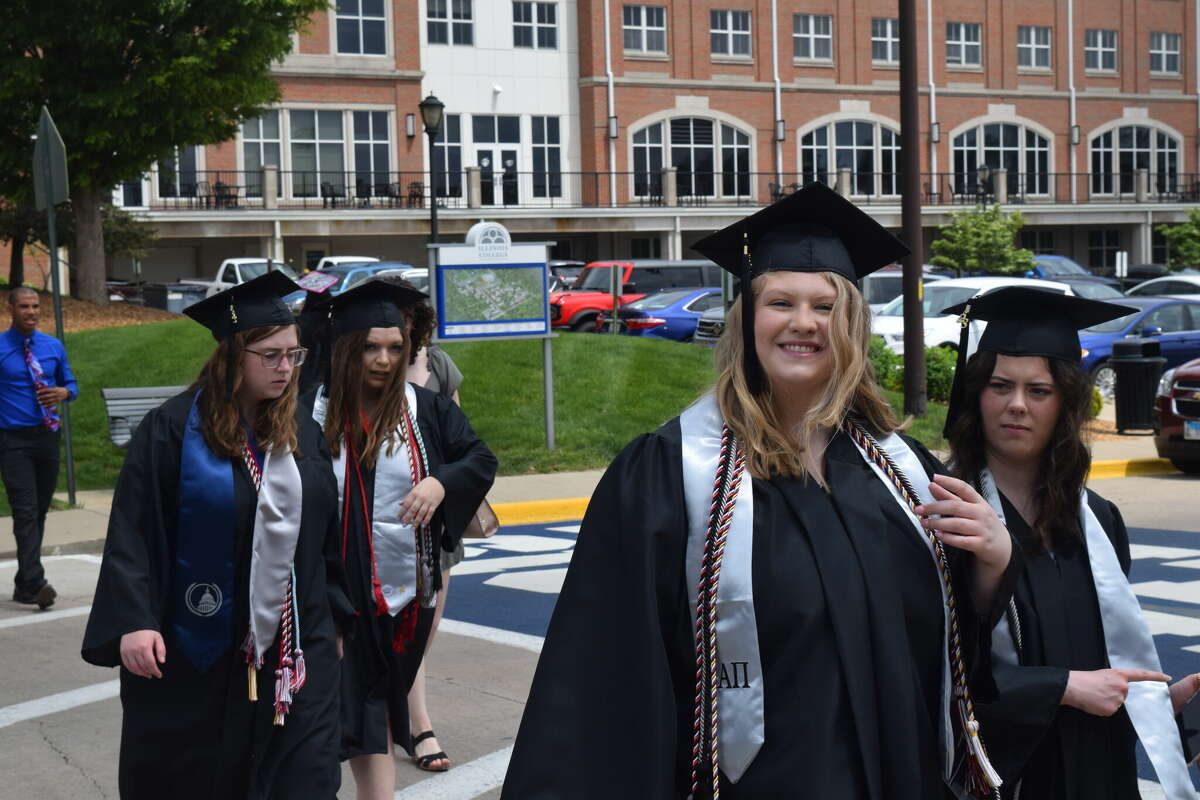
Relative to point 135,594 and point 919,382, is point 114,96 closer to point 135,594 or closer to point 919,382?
point 919,382

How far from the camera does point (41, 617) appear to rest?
9.92 meters

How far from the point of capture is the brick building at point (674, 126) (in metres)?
51.8

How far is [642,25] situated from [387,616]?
52421mm

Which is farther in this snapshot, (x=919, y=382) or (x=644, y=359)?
(x=644, y=359)

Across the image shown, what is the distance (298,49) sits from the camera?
51.4m

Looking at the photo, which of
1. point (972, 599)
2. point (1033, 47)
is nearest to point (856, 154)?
point (1033, 47)

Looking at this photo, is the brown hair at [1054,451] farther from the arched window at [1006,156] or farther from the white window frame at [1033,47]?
the white window frame at [1033,47]

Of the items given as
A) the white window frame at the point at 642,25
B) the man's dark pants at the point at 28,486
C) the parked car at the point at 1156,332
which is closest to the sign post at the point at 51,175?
the man's dark pants at the point at 28,486

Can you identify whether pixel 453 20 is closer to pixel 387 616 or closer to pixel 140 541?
pixel 387 616

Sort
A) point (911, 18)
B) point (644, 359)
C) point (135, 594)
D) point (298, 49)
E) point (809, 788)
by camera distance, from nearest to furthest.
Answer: point (809, 788) < point (135, 594) < point (911, 18) < point (644, 359) < point (298, 49)

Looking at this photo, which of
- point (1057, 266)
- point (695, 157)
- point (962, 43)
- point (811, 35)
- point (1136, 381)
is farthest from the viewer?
point (962, 43)

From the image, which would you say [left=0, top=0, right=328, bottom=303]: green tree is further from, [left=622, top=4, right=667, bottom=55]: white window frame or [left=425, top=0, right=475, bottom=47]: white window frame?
[left=622, top=4, right=667, bottom=55]: white window frame

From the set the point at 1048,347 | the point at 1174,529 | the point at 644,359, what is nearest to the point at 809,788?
the point at 1048,347

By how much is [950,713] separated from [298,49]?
5107 centimetres
